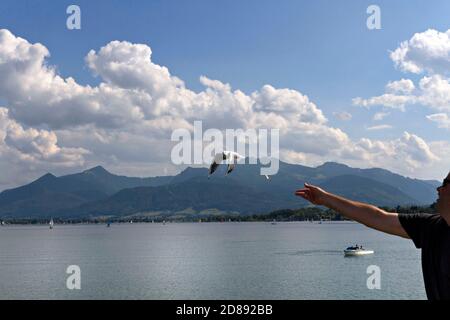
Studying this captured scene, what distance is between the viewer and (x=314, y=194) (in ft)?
15.0

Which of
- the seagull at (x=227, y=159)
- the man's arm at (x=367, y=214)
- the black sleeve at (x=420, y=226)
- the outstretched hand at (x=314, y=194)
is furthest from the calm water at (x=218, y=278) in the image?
the black sleeve at (x=420, y=226)

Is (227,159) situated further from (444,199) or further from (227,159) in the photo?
(444,199)

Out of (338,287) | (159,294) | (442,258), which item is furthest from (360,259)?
(442,258)

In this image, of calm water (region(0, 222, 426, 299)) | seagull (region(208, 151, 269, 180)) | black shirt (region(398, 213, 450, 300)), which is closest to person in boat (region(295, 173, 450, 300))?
black shirt (region(398, 213, 450, 300))

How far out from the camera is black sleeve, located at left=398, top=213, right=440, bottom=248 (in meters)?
3.98

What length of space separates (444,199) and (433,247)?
0.40 meters

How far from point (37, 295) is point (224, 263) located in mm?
54721

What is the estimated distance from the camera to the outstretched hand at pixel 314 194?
446 cm

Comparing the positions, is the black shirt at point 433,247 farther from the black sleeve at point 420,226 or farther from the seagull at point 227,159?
the seagull at point 227,159

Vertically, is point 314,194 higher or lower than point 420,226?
higher

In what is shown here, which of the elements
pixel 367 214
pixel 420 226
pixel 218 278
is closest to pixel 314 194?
pixel 367 214

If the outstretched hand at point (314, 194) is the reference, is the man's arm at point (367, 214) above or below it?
below

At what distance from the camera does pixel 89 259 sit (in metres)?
150
